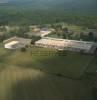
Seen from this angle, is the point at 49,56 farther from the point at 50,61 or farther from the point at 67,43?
the point at 67,43

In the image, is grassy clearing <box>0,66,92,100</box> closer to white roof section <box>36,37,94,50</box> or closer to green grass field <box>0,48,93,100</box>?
green grass field <box>0,48,93,100</box>

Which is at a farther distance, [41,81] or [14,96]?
[41,81]

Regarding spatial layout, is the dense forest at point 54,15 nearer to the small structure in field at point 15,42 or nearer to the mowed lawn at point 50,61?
the small structure in field at point 15,42

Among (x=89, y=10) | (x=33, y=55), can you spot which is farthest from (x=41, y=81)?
(x=89, y=10)

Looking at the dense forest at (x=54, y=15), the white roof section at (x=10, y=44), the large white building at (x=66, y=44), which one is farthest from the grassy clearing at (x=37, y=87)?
the dense forest at (x=54, y=15)

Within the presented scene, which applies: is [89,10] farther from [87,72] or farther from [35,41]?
[87,72]

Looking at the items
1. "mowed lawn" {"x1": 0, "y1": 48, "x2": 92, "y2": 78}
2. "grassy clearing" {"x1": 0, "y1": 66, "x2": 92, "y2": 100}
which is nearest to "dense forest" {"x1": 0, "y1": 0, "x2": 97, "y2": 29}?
"mowed lawn" {"x1": 0, "y1": 48, "x2": 92, "y2": 78}

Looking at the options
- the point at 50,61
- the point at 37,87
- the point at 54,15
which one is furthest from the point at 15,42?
the point at 54,15
